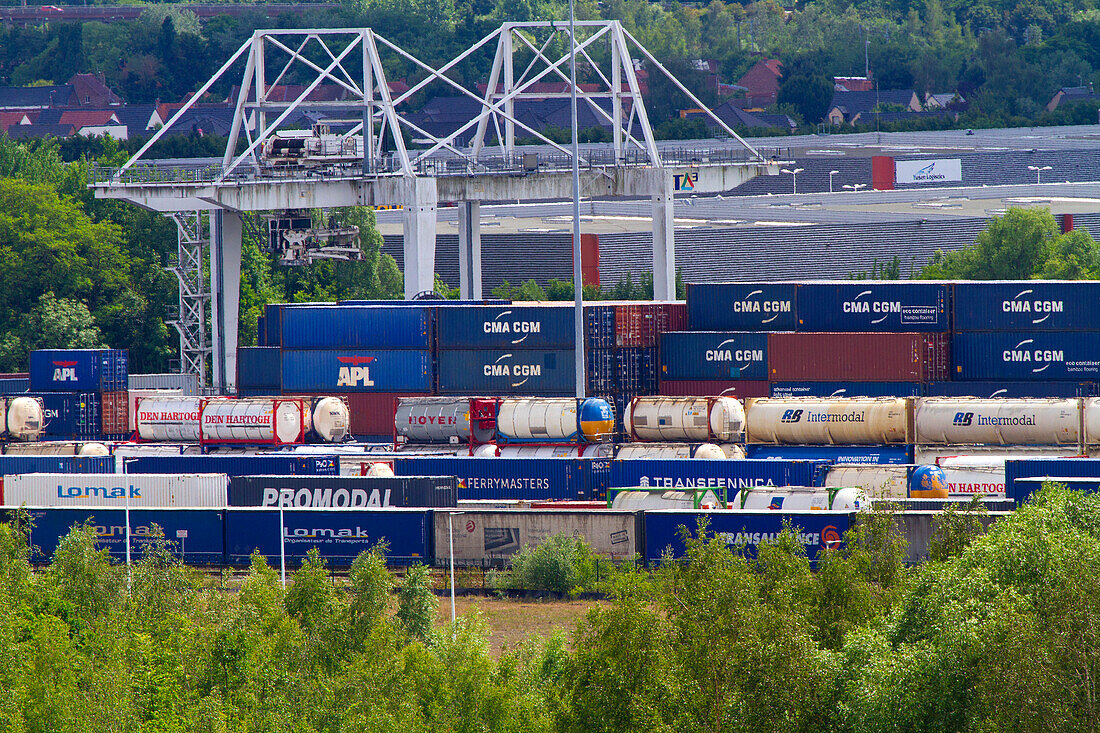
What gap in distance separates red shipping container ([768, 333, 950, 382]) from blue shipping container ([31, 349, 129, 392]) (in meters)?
28.4

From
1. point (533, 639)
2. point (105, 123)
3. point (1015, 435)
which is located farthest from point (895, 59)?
point (533, 639)

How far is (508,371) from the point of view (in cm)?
5984

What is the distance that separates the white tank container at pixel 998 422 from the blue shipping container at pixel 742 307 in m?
7.46

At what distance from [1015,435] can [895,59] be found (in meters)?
132

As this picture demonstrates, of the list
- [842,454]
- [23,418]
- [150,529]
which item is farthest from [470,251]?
[150,529]

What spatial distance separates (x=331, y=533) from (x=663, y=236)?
106ft

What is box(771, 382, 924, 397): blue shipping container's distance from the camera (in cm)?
5559

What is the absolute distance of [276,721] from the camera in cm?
2975

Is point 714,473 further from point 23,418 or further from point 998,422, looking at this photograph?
point 23,418

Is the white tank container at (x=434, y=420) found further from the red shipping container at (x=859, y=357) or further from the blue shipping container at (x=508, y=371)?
the red shipping container at (x=859, y=357)

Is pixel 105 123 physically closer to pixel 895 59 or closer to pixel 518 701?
pixel 895 59

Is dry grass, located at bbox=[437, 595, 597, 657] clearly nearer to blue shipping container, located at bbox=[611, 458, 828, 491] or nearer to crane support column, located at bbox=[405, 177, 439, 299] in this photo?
blue shipping container, located at bbox=[611, 458, 828, 491]

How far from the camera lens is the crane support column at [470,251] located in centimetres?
8088

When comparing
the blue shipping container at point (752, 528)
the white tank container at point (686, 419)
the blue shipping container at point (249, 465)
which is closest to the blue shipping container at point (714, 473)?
the white tank container at point (686, 419)
